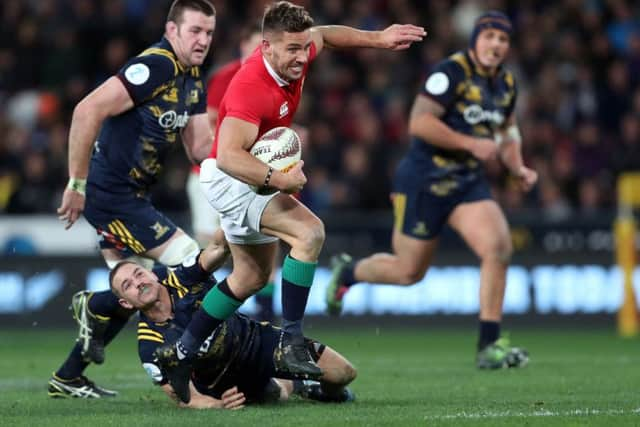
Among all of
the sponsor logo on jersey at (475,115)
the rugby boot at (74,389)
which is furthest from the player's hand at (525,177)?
the rugby boot at (74,389)

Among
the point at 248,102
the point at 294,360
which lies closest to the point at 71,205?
Answer: the point at 248,102

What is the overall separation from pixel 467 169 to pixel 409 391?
9.08 ft

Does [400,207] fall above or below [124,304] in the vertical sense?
above

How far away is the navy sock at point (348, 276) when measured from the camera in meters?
11.3

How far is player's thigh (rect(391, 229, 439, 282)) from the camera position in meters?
10.6

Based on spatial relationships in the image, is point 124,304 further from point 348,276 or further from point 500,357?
point 348,276

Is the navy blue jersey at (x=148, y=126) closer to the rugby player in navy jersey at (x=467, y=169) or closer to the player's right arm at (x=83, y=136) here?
the player's right arm at (x=83, y=136)

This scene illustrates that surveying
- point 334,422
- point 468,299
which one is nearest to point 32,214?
point 468,299

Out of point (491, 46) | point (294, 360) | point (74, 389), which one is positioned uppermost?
point (491, 46)

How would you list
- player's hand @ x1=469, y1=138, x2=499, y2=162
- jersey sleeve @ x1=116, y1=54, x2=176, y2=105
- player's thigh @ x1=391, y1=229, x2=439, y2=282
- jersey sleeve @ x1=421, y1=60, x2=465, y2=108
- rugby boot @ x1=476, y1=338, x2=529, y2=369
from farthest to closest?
player's thigh @ x1=391, y1=229, x2=439, y2=282, jersey sleeve @ x1=421, y1=60, x2=465, y2=108, player's hand @ x1=469, y1=138, x2=499, y2=162, rugby boot @ x1=476, y1=338, x2=529, y2=369, jersey sleeve @ x1=116, y1=54, x2=176, y2=105

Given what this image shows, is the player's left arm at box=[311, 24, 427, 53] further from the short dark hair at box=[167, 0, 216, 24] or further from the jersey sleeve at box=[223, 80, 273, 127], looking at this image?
the short dark hair at box=[167, 0, 216, 24]

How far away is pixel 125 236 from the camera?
28.1 ft

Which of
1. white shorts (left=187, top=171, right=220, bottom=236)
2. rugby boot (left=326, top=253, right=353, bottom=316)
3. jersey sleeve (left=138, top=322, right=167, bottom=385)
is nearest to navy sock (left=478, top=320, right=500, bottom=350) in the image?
rugby boot (left=326, top=253, right=353, bottom=316)

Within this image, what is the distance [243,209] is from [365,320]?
7.60 meters
